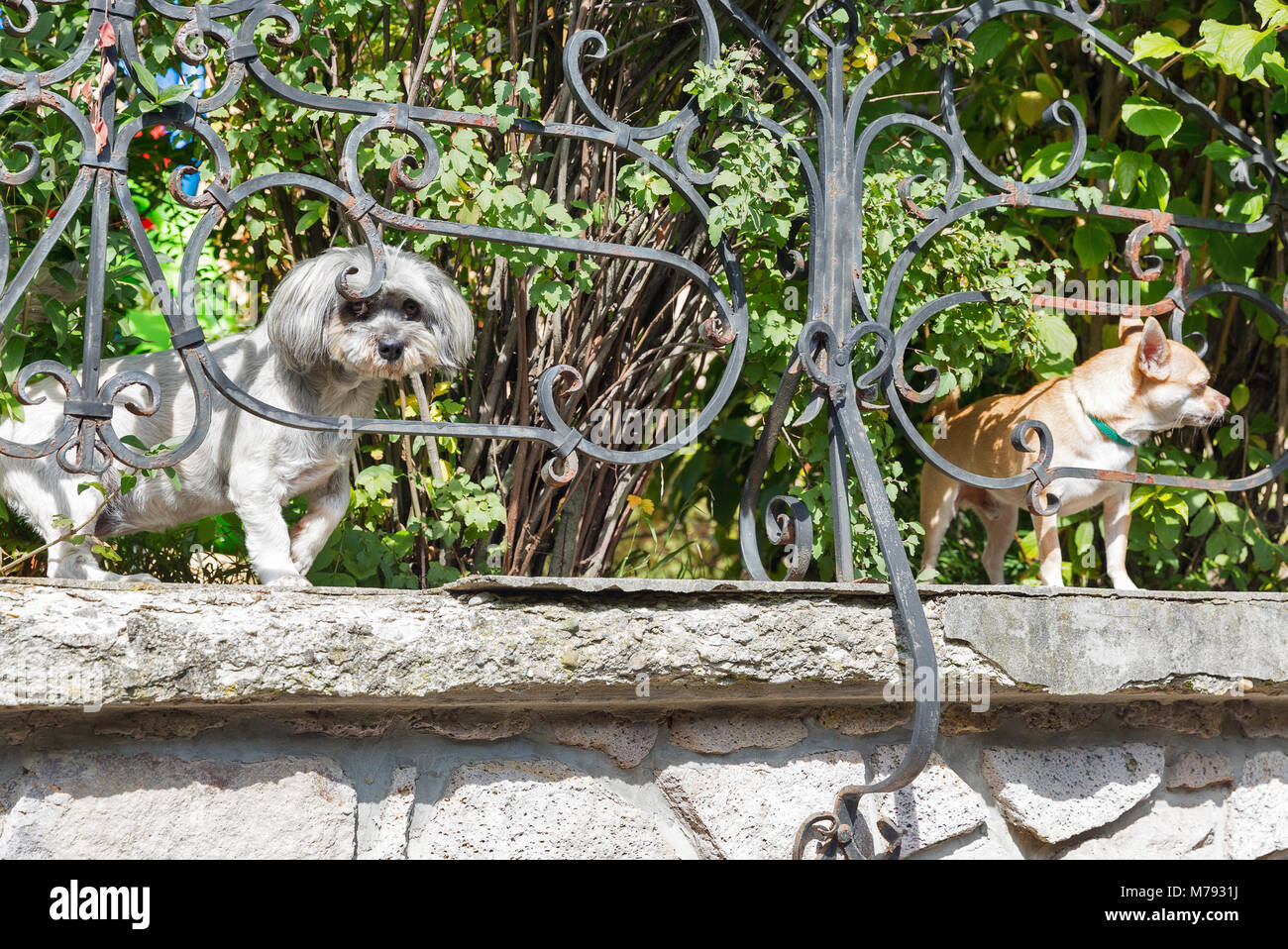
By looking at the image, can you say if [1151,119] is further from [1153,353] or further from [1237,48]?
[1153,353]

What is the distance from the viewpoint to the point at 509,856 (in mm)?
2264

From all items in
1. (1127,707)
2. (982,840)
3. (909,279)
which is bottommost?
(982,840)

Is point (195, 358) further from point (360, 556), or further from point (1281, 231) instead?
point (1281, 231)

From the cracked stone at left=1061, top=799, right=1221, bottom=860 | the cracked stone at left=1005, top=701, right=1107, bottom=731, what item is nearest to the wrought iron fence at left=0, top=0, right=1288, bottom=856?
the cracked stone at left=1005, top=701, right=1107, bottom=731

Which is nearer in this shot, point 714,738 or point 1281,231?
point 714,738

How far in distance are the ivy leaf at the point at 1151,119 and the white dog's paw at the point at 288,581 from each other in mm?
2331

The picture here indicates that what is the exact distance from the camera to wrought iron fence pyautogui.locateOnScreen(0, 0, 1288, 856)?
2.10m

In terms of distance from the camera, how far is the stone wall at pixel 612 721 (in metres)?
1.97

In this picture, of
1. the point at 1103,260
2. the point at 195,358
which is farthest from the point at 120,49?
the point at 1103,260

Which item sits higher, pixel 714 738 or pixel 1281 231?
pixel 1281 231

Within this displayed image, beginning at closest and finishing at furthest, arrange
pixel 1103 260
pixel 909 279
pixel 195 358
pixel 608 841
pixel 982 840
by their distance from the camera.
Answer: pixel 195 358 → pixel 608 841 → pixel 982 840 → pixel 909 279 → pixel 1103 260

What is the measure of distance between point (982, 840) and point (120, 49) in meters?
2.20

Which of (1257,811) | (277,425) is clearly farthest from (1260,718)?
(277,425)

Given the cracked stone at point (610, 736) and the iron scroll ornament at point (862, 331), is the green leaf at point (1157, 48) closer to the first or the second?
A: the iron scroll ornament at point (862, 331)
